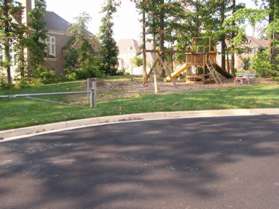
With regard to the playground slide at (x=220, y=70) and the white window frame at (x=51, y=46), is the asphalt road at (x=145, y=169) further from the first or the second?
the white window frame at (x=51, y=46)

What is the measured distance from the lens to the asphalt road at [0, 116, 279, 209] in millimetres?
4551

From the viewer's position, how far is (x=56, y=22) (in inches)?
1687

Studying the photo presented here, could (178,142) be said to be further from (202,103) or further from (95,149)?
(202,103)

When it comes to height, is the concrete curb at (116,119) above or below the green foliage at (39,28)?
below

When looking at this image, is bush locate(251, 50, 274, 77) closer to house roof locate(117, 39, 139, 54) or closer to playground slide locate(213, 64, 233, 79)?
playground slide locate(213, 64, 233, 79)

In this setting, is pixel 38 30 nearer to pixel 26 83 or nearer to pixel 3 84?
pixel 26 83

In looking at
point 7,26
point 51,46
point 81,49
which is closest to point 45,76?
point 81,49

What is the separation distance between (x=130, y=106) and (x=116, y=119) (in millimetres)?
1964

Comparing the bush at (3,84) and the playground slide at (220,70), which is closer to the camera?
the bush at (3,84)

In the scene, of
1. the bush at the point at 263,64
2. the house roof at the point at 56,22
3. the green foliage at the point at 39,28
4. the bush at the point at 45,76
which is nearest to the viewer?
the bush at the point at 263,64

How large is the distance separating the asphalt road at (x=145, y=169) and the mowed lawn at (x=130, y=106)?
7.09ft

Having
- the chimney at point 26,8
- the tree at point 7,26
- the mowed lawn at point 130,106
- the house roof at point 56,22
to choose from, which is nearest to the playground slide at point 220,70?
the mowed lawn at point 130,106

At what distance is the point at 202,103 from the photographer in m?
13.0

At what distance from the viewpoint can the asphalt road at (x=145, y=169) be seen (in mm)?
4551
